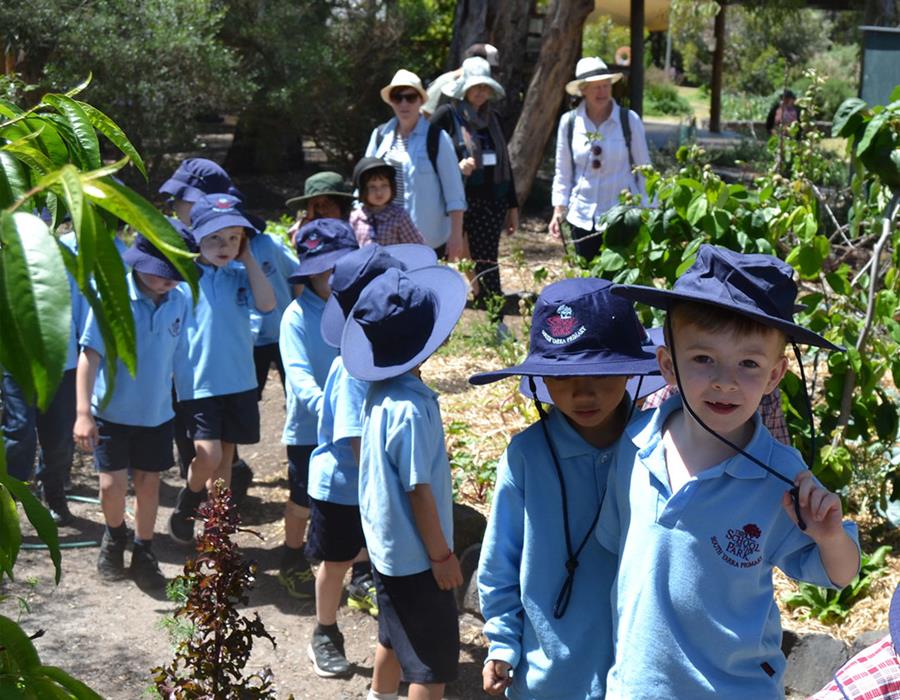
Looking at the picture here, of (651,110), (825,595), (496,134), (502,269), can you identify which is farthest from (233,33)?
(651,110)

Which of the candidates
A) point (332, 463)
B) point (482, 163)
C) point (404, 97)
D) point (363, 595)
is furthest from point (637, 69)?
point (332, 463)

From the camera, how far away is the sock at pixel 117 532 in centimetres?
562

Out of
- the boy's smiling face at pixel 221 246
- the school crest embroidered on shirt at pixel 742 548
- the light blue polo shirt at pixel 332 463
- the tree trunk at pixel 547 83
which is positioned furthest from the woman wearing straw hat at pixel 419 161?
the school crest embroidered on shirt at pixel 742 548

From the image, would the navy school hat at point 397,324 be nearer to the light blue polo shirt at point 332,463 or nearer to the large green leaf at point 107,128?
the light blue polo shirt at point 332,463

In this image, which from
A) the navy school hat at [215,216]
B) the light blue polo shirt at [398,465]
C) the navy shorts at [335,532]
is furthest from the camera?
the navy school hat at [215,216]

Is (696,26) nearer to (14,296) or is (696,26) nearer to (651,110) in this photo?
(651,110)

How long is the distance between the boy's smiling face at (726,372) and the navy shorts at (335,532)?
2373mm

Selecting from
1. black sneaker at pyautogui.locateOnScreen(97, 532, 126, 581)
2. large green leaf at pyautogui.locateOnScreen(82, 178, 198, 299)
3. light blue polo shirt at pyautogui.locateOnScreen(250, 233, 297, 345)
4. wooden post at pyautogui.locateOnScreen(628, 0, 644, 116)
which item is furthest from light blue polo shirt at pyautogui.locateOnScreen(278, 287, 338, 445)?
wooden post at pyautogui.locateOnScreen(628, 0, 644, 116)

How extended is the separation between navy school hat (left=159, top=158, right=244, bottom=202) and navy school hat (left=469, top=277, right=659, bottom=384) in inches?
153

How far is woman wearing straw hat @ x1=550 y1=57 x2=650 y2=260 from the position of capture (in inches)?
321

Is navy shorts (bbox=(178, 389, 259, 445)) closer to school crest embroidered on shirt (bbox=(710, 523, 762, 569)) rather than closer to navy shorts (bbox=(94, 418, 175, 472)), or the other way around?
navy shorts (bbox=(94, 418, 175, 472))

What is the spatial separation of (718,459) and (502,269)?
8984mm

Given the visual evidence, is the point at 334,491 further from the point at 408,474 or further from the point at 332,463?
the point at 408,474

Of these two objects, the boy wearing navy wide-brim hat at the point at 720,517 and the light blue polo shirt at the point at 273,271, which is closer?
the boy wearing navy wide-brim hat at the point at 720,517
